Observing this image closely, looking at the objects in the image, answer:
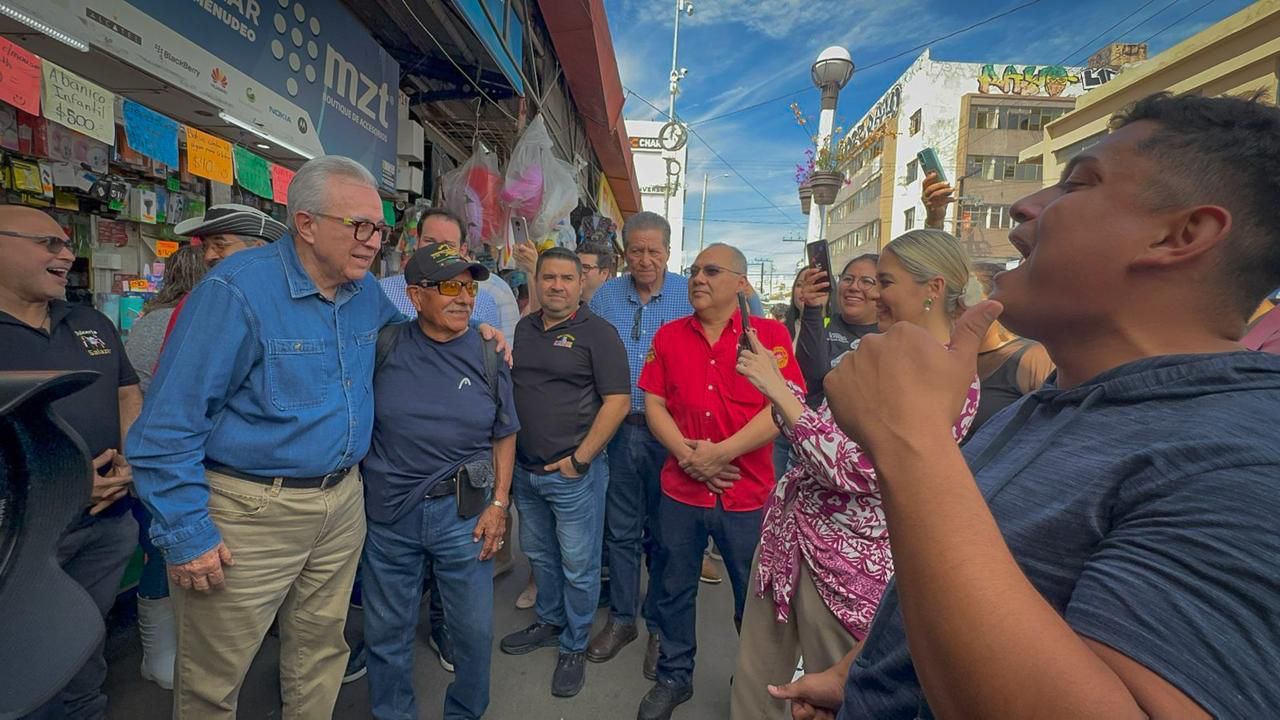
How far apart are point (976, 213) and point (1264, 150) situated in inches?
1418

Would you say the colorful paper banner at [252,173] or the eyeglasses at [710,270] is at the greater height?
the colorful paper banner at [252,173]

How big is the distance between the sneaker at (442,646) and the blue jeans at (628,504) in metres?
0.89

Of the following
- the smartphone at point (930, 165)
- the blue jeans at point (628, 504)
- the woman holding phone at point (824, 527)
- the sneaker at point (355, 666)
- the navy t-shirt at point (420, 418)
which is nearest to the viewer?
the woman holding phone at point (824, 527)

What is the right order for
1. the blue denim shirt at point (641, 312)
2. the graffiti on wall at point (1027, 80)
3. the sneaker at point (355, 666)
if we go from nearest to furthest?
the sneaker at point (355, 666) → the blue denim shirt at point (641, 312) → the graffiti on wall at point (1027, 80)

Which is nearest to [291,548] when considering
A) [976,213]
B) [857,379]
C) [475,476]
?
[475,476]

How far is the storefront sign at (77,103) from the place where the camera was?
6.56ft

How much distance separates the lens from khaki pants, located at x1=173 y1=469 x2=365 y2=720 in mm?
1794

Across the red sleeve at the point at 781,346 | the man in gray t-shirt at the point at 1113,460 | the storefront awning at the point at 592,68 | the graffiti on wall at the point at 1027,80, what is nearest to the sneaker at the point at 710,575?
the red sleeve at the point at 781,346

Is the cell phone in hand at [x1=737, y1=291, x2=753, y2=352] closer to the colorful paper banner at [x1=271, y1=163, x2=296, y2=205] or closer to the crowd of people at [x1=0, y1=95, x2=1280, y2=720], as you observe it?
the crowd of people at [x1=0, y1=95, x2=1280, y2=720]

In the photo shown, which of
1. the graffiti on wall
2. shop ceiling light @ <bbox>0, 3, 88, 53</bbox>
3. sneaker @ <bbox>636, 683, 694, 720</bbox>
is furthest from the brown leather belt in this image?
the graffiti on wall

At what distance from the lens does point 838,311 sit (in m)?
4.08

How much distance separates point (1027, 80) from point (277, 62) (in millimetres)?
43736

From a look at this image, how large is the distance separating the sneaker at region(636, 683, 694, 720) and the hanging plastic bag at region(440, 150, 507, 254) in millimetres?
3385

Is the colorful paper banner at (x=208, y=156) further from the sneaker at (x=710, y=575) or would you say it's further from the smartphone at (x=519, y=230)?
the sneaker at (x=710, y=575)
